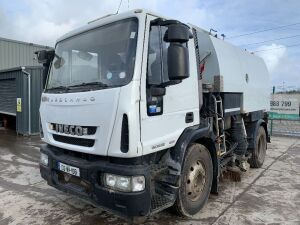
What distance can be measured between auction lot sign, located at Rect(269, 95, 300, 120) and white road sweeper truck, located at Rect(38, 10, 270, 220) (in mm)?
9383

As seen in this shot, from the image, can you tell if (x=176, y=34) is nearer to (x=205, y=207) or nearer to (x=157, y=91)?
(x=157, y=91)

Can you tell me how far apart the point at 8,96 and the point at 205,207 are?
12823mm

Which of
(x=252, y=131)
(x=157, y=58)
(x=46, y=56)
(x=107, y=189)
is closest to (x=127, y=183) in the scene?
(x=107, y=189)

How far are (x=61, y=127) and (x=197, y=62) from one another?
210cm

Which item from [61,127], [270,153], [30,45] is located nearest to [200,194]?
[61,127]

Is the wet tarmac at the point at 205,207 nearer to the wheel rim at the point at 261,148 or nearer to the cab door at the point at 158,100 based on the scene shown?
the wheel rim at the point at 261,148

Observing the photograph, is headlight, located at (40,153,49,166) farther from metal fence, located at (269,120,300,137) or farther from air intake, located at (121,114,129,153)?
metal fence, located at (269,120,300,137)

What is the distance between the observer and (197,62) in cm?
457

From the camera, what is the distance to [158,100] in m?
3.67

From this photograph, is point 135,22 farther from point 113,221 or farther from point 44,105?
point 113,221

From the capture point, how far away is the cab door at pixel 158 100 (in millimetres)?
3514

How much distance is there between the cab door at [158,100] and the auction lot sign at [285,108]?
10.3m

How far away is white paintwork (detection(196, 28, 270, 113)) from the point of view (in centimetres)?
532

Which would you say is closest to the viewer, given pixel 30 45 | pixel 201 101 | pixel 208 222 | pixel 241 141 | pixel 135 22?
pixel 135 22
